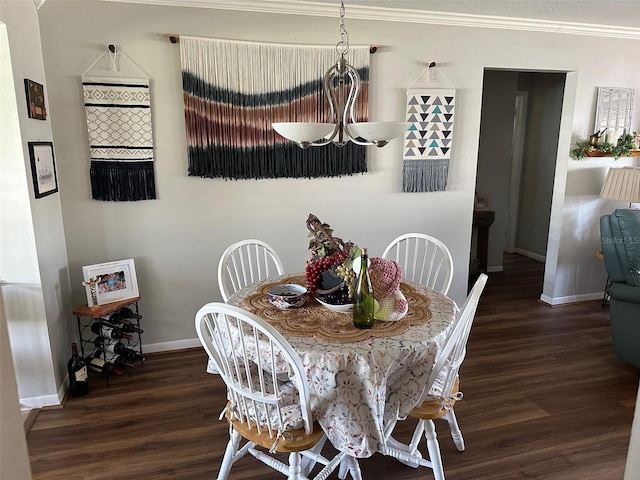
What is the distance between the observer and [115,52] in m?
2.81

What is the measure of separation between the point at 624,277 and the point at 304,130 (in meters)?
2.54

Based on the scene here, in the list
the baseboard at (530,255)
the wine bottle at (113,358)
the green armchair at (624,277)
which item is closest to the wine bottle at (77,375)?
the wine bottle at (113,358)

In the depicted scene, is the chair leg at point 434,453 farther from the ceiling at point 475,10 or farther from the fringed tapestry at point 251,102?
the ceiling at point 475,10

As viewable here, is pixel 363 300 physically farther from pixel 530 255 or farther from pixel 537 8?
pixel 530 255

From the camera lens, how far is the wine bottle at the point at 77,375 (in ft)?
8.81

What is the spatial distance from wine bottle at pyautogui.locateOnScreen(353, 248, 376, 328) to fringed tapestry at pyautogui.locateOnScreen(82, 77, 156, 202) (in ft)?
6.03

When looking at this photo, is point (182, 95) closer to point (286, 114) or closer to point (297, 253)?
point (286, 114)

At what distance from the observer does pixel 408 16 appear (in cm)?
327

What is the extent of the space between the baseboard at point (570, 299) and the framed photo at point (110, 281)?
3.65 meters

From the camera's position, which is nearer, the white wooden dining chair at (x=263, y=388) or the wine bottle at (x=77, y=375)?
the white wooden dining chair at (x=263, y=388)

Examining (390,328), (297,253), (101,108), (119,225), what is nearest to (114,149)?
(101,108)

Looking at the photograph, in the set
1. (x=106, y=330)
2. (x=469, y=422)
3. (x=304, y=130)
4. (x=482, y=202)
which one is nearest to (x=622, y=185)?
(x=482, y=202)

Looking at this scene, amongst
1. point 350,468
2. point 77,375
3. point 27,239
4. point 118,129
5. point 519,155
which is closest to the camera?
point 350,468

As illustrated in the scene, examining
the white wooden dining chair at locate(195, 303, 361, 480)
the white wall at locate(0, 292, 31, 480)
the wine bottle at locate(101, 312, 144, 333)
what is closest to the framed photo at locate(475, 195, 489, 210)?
the wine bottle at locate(101, 312, 144, 333)
